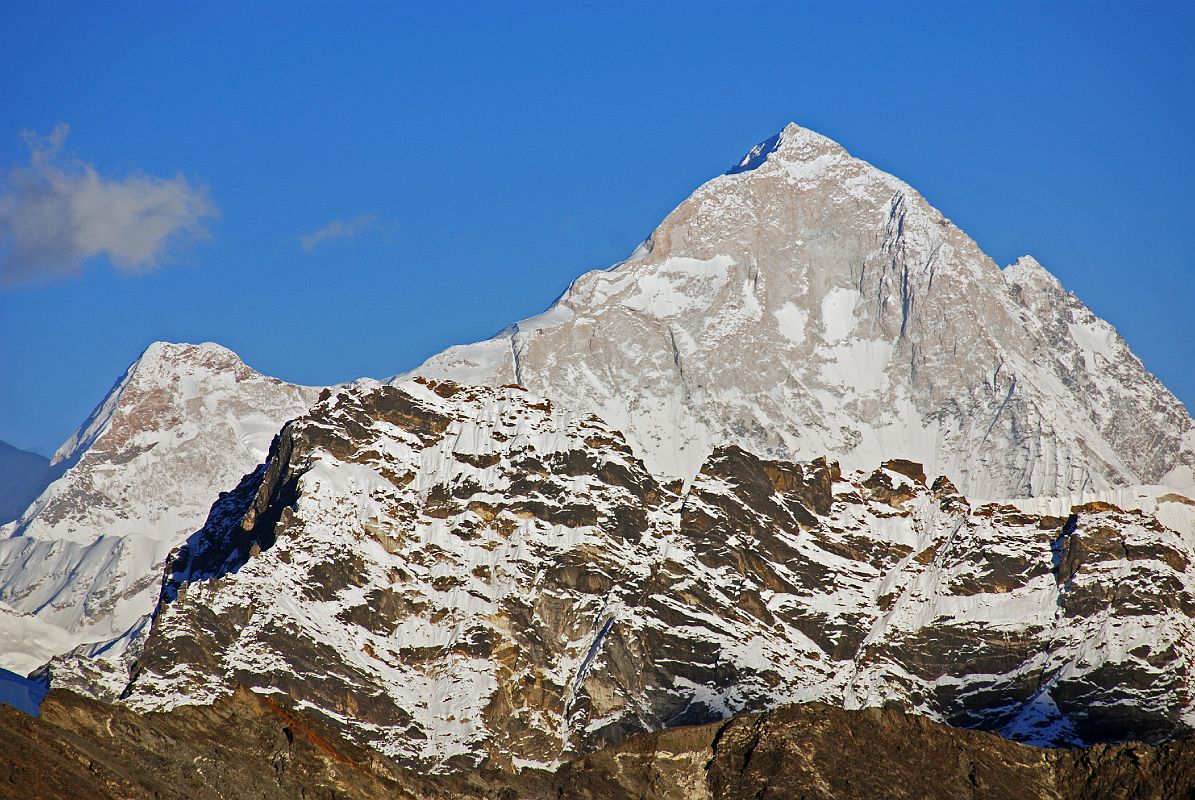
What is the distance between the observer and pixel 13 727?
200 metres

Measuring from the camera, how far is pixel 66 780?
195 meters

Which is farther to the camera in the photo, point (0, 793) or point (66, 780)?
point (66, 780)

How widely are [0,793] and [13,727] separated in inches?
721

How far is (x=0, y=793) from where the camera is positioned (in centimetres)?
18188

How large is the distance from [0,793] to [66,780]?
13073 mm

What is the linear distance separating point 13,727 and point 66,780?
8.00 metres

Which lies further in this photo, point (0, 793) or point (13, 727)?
point (13, 727)
